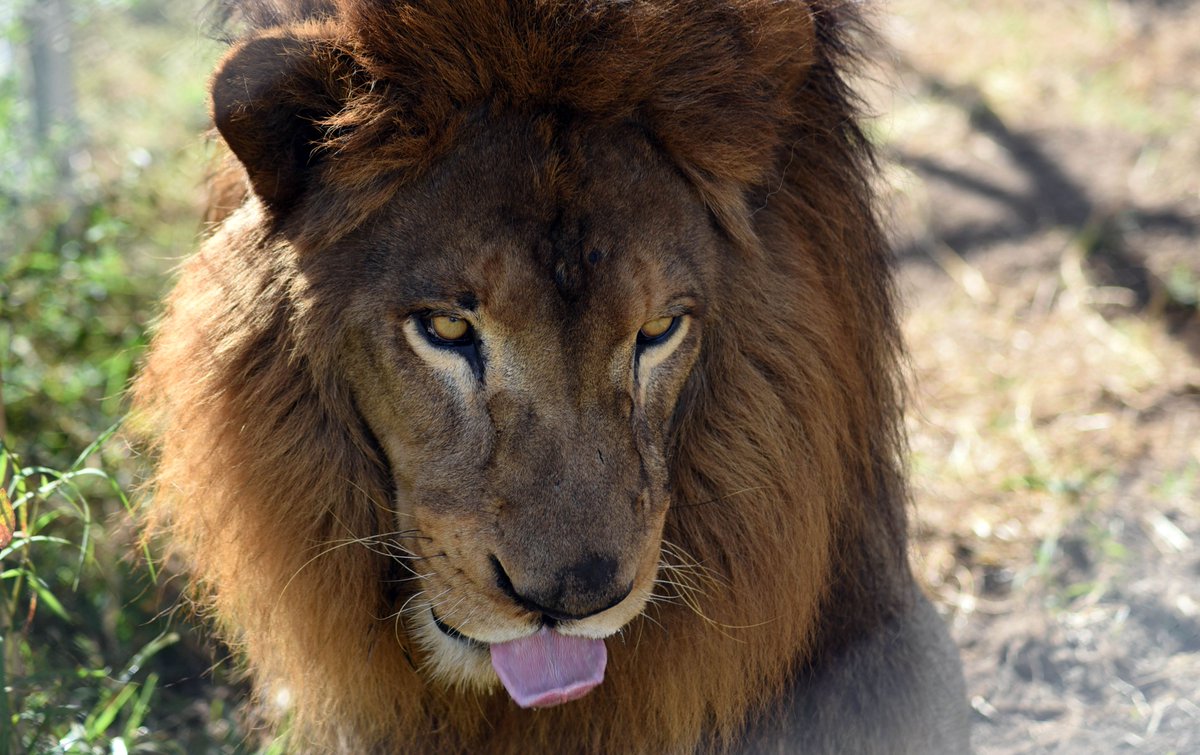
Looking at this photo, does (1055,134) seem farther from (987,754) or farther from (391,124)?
(391,124)

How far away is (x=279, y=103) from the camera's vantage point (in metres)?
1.91

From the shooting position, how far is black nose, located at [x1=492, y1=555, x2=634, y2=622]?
5.86 feet

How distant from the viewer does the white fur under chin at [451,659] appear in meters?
2.04

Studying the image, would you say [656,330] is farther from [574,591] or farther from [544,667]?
[544,667]

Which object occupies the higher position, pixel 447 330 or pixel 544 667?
pixel 447 330

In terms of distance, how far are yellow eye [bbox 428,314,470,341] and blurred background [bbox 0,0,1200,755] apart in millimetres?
829

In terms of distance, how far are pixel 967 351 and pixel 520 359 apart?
3.13 metres

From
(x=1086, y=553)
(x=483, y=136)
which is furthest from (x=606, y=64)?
(x=1086, y=553)

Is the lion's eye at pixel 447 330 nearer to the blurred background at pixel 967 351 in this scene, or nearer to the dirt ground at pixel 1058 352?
the blurred background at pixel 967 351

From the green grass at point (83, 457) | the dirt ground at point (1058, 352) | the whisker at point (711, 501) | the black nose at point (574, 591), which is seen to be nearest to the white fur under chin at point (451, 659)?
the black nose at point (574, 591)

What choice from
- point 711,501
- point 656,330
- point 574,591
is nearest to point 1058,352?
point 711,501

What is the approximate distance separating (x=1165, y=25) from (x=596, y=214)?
5.30 meters

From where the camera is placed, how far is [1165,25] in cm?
612

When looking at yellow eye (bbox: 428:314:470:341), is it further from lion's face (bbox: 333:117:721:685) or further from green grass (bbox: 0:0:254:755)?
green grass (bbox: 0:0:254:755)
